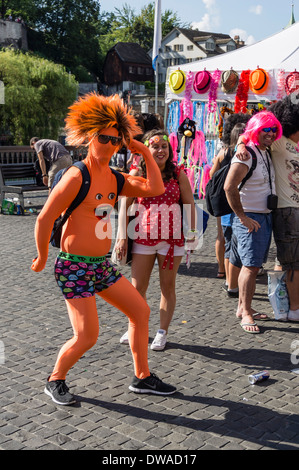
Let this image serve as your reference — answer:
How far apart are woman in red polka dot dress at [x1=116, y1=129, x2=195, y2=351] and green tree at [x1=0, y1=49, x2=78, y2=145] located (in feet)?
64.6

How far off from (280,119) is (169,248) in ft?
5.85

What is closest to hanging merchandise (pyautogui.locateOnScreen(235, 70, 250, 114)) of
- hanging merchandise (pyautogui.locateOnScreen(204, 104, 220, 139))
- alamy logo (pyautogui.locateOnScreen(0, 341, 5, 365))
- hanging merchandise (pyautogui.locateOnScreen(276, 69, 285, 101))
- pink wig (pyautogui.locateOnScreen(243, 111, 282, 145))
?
hanging merchandise (pyautogui.locateOnScreen(276, 69, 285, 101))

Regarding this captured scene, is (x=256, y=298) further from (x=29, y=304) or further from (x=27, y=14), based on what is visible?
(x=27, y=14)

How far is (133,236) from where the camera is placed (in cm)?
451

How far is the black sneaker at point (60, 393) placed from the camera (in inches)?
143

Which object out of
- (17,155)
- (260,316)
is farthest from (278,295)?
(17,155)

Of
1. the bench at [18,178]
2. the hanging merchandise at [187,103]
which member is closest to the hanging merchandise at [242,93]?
the hanging merchandise at [187,103]

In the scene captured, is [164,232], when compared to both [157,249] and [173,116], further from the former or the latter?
[173,116]

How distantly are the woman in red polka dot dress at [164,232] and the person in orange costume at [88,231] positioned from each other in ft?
2.48

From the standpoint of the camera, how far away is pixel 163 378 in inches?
161

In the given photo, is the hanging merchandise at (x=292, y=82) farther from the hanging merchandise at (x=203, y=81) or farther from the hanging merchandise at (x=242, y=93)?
the hanging merchandise at (x=203, y=81)

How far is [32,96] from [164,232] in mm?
20673

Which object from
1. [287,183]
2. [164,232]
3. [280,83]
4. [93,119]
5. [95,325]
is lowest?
[95,325]
